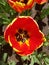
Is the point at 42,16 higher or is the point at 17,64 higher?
the point at 42,16

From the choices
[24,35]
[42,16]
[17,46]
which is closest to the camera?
[17,46]

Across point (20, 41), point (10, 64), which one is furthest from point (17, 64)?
point (20, 41)

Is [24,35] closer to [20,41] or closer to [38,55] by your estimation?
[20,41]

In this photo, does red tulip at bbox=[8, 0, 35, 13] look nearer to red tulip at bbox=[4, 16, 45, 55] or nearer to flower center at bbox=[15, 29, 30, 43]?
red tulip at bbox=[4, 16, 45, 55]

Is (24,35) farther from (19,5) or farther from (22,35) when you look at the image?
(19,5)

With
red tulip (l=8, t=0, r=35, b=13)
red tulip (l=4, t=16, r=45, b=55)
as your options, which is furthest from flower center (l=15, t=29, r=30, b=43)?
red tulip (l=8, t=0, r=35, b=13)

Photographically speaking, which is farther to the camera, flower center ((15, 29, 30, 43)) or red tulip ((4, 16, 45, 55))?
A: flower center ((15, 29, 30, 43))

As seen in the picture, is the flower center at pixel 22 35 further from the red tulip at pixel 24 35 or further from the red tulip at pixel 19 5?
the red tulip at pixel 19 5

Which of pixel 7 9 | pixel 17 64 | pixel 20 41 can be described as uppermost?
pixel 7 9

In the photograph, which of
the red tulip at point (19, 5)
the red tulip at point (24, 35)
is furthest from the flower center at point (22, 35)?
the red tulip at point (19, 5)
